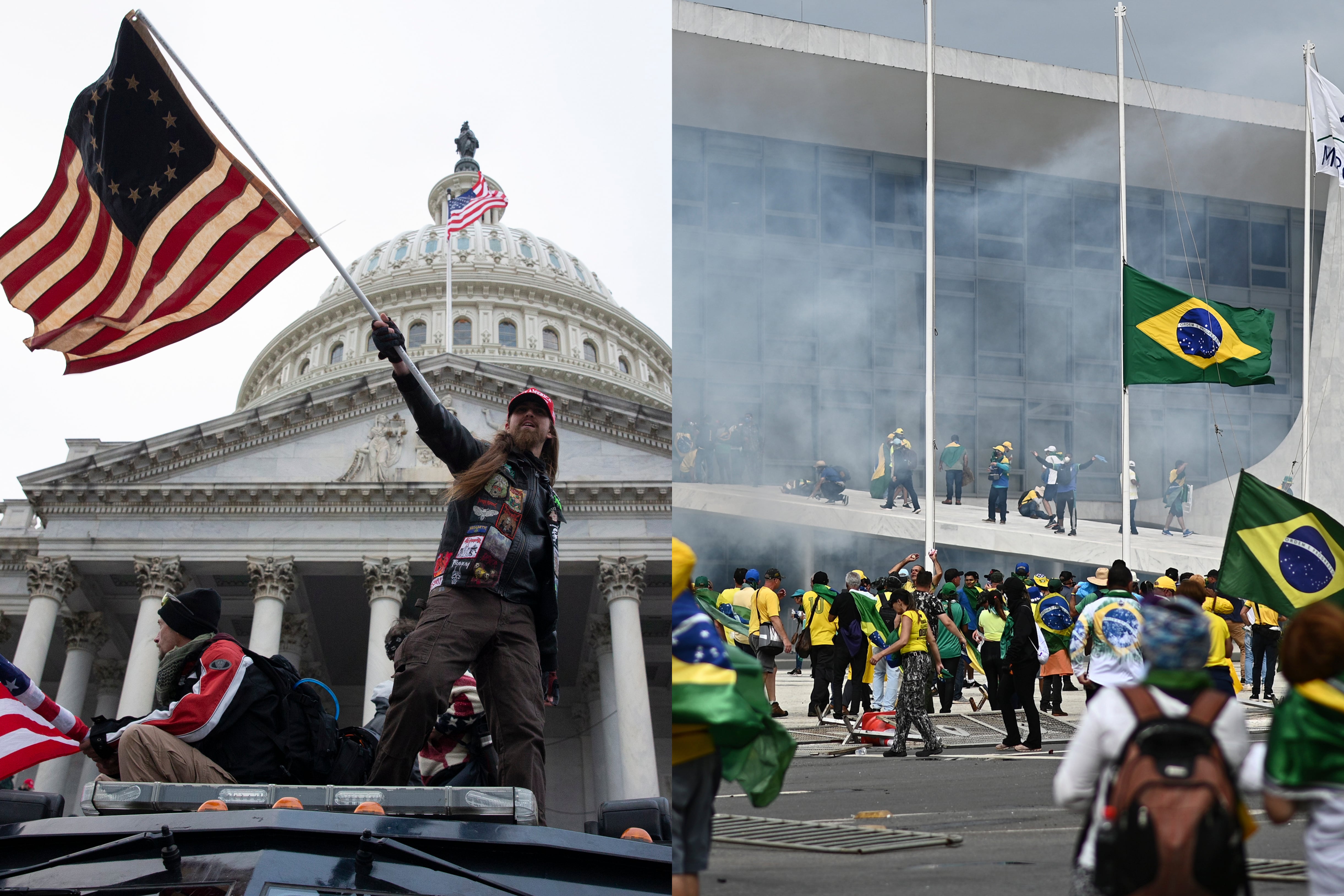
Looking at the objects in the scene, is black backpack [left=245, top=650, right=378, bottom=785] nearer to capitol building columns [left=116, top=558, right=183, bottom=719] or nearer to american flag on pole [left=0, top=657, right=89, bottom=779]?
american flag on pole [left=0, top=657, right=89, bottom=779]

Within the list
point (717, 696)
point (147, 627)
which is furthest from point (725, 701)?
point (147, 627)

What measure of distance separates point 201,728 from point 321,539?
36482mm

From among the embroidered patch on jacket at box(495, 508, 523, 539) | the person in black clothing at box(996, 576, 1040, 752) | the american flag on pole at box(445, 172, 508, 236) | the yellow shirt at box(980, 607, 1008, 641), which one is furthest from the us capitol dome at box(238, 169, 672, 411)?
the embroidered patch on jacket at box(495, 508, 523, 539)

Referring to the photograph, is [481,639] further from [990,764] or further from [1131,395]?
[1131,395]

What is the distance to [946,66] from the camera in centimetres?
349

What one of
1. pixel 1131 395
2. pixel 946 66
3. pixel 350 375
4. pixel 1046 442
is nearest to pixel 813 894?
pixel 946 66

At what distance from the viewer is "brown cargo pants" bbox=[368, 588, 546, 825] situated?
13.6ft

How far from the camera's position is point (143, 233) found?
803 cm

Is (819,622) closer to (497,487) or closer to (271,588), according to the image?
(497,487)

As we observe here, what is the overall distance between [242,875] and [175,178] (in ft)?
18.3

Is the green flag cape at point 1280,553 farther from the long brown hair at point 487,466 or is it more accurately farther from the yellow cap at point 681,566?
the long brown hair at point 487,466

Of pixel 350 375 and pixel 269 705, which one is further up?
pixel 350 375

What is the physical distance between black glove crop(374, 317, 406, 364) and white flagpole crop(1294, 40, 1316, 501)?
8.77 ft

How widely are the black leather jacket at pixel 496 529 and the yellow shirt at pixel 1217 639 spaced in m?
2.35
